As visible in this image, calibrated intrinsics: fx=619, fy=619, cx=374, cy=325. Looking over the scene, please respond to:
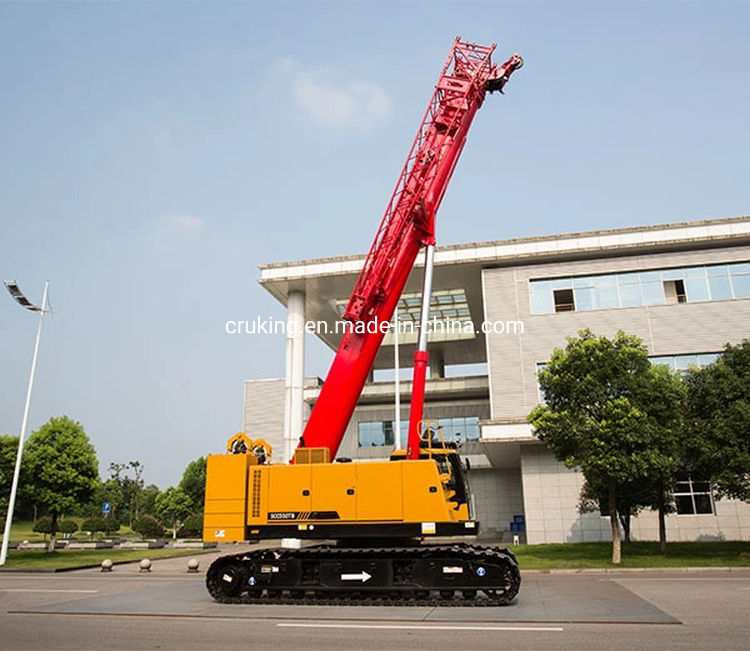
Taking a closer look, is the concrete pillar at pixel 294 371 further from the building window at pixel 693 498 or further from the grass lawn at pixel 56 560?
the building window at pixel 693 498


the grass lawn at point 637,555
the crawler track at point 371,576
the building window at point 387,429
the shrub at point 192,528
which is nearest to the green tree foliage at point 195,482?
the shrub at point 192,528

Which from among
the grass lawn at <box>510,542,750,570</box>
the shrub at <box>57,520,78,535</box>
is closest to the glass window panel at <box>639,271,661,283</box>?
the grass lawn at <box>510,542,750,570</box>

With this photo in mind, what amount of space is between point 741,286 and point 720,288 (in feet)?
3.21

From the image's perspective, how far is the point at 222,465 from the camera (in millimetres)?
14219

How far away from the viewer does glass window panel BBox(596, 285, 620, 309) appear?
32.2 m

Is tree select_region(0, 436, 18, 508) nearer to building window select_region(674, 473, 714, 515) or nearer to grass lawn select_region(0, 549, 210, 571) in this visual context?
grass lawn select_region(0, 549, 210, 571)

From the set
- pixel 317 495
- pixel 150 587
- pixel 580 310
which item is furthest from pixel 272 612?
pixel 580 310

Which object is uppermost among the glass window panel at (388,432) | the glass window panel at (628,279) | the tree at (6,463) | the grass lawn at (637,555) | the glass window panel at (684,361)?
the glass window panel at (628,279)

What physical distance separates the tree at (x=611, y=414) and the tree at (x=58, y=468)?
22.0 m

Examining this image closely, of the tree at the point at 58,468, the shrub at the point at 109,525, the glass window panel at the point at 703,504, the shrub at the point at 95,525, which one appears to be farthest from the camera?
the shrub at the point at 95,525

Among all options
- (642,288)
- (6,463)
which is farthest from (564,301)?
(6,463)

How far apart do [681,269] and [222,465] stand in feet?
87.7

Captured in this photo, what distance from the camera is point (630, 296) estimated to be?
3200cm

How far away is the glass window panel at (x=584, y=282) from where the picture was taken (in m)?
32.7
